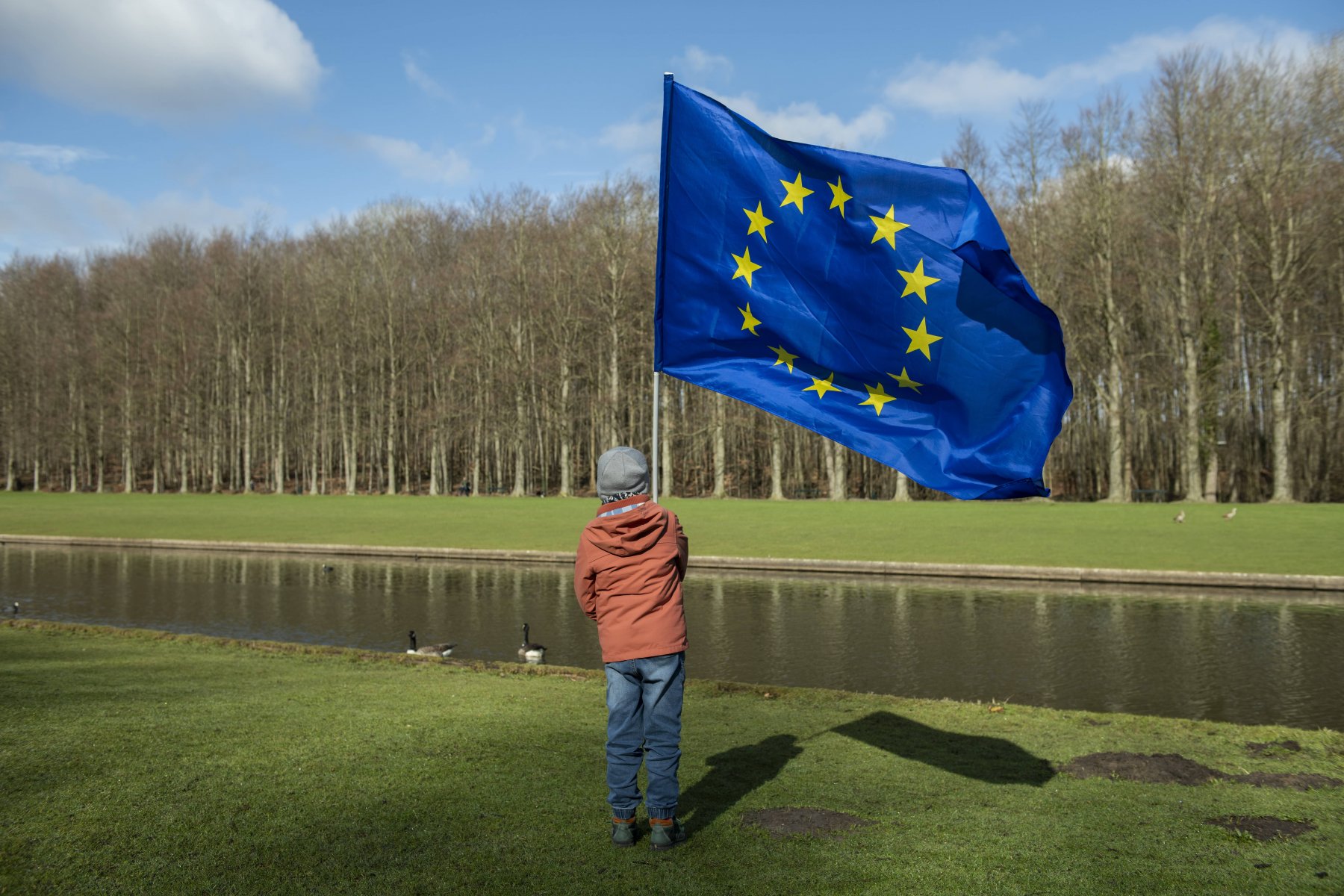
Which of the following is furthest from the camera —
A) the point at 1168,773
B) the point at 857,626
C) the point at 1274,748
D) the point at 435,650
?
the point at 857,626

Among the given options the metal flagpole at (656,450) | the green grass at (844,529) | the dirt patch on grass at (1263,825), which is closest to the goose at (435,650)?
the metal flagpole at (656,450)

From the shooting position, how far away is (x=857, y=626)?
15.1 m

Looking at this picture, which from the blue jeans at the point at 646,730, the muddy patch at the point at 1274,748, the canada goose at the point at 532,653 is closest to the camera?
the blue jeans at the point at 646,730

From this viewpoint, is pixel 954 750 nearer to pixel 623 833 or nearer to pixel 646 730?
pixel 646 730

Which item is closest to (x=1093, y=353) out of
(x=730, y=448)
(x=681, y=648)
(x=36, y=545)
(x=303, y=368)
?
(x=730, y=448)

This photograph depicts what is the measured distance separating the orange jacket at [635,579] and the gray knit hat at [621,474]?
3.1 inches

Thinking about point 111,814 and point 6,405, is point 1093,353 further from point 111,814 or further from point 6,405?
point 6,405

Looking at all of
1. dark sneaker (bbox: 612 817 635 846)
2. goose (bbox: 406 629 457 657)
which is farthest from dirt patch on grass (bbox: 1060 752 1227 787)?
goose (bbox: 406 629 457 657)

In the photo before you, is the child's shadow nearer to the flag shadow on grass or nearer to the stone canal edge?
the flag shadow on grass

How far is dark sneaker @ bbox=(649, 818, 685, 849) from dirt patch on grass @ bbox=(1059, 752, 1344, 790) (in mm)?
2999

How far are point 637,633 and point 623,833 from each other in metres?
0.99

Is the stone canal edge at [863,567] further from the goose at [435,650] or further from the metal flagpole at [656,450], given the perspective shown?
the metal flagpole at [656,450]

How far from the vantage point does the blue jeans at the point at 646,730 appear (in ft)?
16.1

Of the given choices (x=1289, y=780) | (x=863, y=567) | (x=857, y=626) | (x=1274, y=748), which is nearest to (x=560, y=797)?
(x=1289, y=780)
